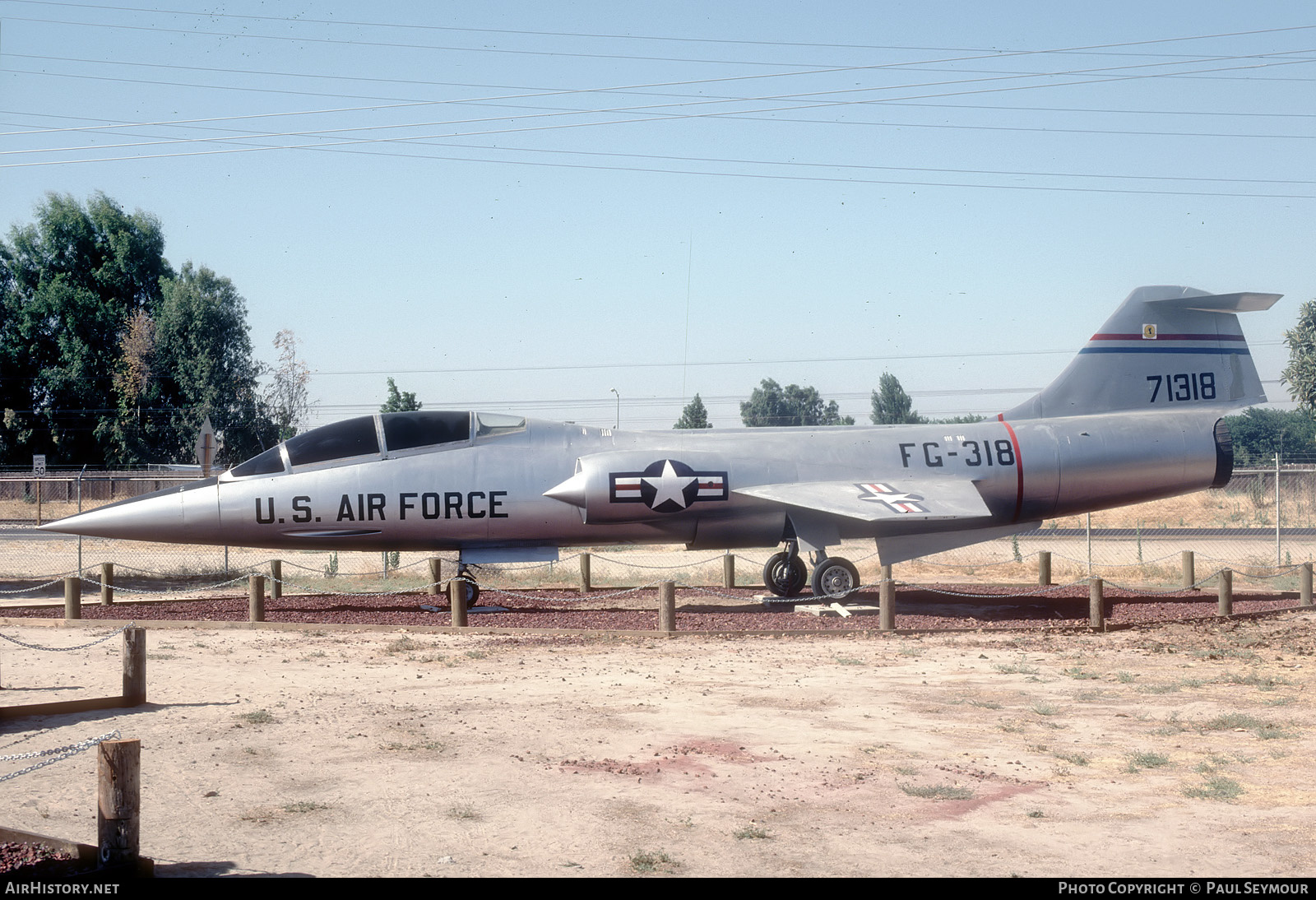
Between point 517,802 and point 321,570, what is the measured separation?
716 inches

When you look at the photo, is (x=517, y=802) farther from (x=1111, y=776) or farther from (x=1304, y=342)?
(x=1304, y=342)

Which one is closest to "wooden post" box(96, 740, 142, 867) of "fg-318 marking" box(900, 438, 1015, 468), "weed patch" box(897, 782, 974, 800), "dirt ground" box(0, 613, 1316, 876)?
"dirt ground" box(0, 613, 1316, 876)

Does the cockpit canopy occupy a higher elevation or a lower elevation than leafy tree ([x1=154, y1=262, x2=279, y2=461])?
lower

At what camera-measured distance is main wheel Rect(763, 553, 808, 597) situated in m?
17.2

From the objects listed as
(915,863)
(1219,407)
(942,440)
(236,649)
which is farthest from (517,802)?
(1219,407)

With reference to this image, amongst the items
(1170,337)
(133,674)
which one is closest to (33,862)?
(133,674)

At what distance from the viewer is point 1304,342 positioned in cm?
5866

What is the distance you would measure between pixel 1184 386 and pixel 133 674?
16792mm

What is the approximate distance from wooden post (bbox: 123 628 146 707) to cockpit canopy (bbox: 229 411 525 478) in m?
6.39

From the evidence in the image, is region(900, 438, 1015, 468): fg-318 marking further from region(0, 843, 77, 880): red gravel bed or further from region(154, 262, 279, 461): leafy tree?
region(154, 262, 279, 461): leafy tree

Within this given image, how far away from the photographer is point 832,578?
16.6 m

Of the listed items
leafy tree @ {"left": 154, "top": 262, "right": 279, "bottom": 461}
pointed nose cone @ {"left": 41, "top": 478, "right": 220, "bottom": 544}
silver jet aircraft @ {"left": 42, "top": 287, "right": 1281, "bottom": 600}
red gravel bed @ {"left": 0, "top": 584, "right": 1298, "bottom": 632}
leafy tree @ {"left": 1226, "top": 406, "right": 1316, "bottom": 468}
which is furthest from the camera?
leafy tree @ {"left": 1226, "top": 406, "right": 1316, "bottom": 468}

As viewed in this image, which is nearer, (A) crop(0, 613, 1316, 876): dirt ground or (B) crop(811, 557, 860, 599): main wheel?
(A) crop(0, 613, 1316, 876): dirt ground

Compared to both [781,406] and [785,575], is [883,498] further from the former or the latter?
[781,406]
